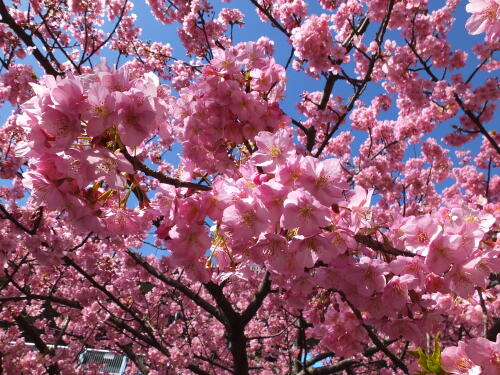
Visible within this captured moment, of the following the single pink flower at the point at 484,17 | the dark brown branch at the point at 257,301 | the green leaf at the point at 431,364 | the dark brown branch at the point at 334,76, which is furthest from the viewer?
the dark brown branch at the point at 334,76

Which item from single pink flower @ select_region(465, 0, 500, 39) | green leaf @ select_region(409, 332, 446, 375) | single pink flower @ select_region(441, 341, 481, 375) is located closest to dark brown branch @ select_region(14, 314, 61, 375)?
green leaf @ select_region(409, 332, 446, 375)

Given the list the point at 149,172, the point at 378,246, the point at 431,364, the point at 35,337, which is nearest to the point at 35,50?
the point at 149,172

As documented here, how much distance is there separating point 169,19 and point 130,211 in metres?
7.79

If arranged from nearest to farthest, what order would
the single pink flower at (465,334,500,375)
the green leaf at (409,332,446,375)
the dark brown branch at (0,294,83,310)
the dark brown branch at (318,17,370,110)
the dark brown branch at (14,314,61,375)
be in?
the single pink flower at (465,334,500,375), the green leaf at (409,332,446,375), the dark brown branch at (0,294,83,310), the dark brown branch at (318,17,370,110), the dark brown branch at (14,314,61,375)

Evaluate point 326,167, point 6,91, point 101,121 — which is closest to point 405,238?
point 326,167

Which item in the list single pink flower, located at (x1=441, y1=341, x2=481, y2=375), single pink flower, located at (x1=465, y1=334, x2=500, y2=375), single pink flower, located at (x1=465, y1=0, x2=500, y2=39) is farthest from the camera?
single pink flower, located at (x1=441, y1=341, x2=481, y2=375)

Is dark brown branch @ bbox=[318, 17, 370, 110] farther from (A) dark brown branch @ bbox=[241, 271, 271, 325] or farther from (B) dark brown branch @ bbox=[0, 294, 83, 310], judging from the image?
(B) dark brown branch @ bbox=[0, 294, 83, 310]

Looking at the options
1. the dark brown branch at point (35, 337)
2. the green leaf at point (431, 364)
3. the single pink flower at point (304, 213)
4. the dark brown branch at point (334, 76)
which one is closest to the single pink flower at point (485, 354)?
the green leaf at point (431, 364)

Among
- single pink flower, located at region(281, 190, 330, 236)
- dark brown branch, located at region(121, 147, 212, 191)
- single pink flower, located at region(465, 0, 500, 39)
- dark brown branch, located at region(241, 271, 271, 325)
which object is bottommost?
single pink flower, located at region(281, 190, 330, 236)

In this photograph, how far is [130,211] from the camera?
183 centimetres

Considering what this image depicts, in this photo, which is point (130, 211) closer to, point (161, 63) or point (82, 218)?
point (82, 218)

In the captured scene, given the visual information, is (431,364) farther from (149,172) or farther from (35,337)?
(35,337)

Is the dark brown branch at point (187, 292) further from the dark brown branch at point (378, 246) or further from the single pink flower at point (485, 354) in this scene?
the single pink flower at point (485, 354)

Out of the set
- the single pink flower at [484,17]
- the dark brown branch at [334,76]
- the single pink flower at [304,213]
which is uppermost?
the dark brown branch at [334,76]
